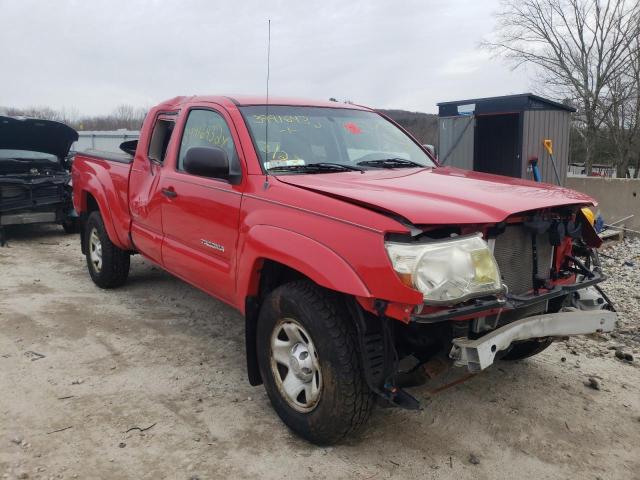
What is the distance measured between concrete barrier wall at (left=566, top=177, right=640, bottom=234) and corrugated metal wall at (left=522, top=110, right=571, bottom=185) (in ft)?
3.16

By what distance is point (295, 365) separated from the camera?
3.00 metres

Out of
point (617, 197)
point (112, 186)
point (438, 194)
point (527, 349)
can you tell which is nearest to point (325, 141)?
point (438, 194)

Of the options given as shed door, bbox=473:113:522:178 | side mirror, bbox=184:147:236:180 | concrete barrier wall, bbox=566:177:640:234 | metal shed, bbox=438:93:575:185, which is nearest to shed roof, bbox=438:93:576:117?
metal shed, bbox=438:93:575:185

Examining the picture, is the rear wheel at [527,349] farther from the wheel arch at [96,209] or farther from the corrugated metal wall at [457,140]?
the corrugated metal wall at [457,140]

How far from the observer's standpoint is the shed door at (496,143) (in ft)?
40.6

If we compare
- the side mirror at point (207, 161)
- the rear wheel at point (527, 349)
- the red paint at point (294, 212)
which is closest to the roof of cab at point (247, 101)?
the red paint at point (294, 212)

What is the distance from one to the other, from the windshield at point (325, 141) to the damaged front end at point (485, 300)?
3.97 ft

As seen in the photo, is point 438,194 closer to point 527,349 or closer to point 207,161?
point 207,161

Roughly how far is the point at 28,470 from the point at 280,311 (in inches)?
57.6

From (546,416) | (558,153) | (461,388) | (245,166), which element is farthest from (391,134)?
(558,153)

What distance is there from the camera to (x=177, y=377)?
3.86 metres

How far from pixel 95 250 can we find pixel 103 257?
357mm

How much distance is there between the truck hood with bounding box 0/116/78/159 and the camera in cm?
869

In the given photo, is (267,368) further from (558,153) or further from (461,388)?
(558,153)
